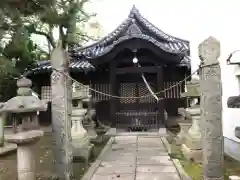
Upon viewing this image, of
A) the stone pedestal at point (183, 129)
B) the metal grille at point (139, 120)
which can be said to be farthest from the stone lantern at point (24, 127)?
the metal grille at point (139, 120)

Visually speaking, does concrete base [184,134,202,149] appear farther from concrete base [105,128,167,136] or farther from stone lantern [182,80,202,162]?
concrete base [105,128,167,136]

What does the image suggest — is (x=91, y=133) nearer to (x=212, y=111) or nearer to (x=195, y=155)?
(x=195, y=155)

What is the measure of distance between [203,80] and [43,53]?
20007 mm

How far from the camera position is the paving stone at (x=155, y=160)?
7794 mm

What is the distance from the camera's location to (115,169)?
7207 mm

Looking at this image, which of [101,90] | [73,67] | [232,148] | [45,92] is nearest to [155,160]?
[232,148]

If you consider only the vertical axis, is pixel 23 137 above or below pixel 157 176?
above

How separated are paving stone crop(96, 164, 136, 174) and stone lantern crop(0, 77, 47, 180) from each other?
6.92ft

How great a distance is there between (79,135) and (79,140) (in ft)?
0.61

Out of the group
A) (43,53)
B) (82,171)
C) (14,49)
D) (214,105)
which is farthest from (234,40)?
(43,53)

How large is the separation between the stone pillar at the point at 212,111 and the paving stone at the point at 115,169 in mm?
2283

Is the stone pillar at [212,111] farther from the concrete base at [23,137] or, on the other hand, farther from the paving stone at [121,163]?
the concrete base at [23,137]

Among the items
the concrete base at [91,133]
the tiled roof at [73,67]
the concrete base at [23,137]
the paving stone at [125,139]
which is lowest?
the paving stone at [125,139]

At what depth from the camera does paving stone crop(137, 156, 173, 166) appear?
307 inches
